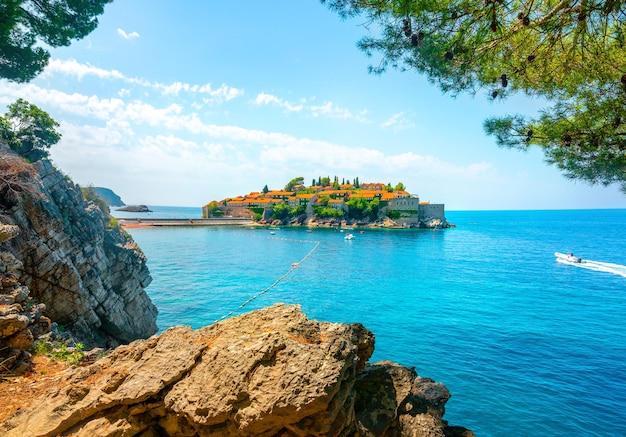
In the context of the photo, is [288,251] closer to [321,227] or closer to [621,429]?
[621,429]

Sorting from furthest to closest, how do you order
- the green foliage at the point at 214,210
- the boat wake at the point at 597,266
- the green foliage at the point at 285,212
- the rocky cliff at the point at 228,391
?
1. the green foliage at the point at 214,210
2. the green foliage at the point at 285,212
3. the boat wake at the point at 597,266
4. the rocky cliff at the point at 228,391

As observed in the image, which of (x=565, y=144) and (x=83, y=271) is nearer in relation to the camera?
(x=565, y=144)

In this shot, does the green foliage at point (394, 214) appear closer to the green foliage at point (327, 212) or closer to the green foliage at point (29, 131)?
the green foliage at point (327, 212)

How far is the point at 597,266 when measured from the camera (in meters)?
41.4

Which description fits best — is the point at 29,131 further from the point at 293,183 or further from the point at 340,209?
the point at 293,183

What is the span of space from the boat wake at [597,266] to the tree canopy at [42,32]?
175 ft

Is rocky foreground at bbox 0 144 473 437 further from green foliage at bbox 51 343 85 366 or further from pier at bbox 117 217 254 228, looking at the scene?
pier at bbox 117 217 254 228

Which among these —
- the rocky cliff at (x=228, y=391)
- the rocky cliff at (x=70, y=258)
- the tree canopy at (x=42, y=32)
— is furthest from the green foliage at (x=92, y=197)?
the rocky cliff at (x=228, y=391)

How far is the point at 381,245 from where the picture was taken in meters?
63.1

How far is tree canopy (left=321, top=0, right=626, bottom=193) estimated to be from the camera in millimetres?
6641

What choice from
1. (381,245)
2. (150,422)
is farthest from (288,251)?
(150,422)

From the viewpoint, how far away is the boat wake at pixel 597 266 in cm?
3767

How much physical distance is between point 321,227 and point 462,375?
93.9m

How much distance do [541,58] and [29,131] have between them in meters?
21.8
